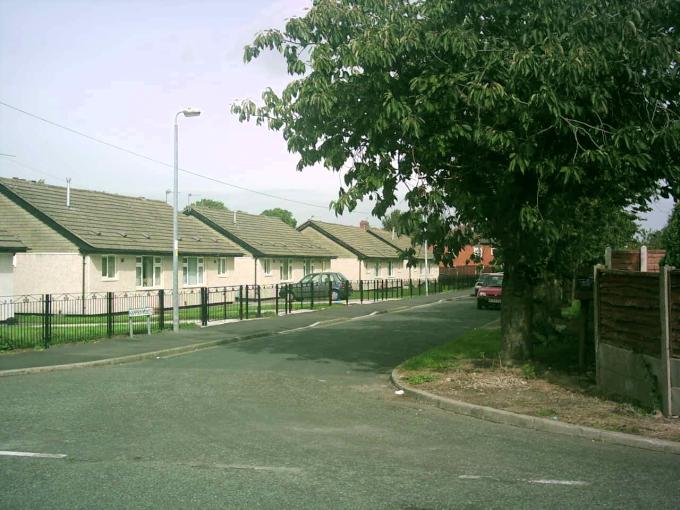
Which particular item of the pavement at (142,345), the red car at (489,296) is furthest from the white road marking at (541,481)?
the red car at (489,296)

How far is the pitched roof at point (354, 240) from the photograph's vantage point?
58.0 metres

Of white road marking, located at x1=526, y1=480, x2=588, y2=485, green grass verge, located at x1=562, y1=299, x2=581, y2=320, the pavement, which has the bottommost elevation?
the pavement

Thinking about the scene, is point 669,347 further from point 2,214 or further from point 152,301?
point 2,214

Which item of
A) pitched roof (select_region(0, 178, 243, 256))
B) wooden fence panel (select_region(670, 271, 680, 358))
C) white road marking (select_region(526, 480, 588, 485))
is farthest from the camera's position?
pitched roof (select_region(0, 178, 243, 256))

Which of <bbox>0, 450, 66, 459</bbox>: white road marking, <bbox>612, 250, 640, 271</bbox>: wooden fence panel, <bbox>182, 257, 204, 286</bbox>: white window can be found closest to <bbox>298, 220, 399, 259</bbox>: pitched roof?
<bbox>182, 257, 204, 286</bbox>: white window

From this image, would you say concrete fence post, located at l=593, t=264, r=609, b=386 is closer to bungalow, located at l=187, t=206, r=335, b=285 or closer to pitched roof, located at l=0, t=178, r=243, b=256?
pitched roof, located at l=0, t=178, r=243, b=256

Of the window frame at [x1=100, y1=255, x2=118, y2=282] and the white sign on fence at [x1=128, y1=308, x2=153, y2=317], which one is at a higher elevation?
the window frame at [x1=100, y1=255, x2=118, y2=282]

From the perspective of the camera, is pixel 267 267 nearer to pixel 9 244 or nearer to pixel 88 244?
pixel 88 244

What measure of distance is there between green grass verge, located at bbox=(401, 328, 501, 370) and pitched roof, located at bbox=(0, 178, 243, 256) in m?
17.8

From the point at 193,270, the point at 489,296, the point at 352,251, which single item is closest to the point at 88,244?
the point at 193,270

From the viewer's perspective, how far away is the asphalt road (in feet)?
17.9

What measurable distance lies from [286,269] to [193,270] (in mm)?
11626

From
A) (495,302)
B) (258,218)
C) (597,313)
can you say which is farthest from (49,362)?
(258,218)

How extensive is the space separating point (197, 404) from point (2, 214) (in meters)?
24.9
